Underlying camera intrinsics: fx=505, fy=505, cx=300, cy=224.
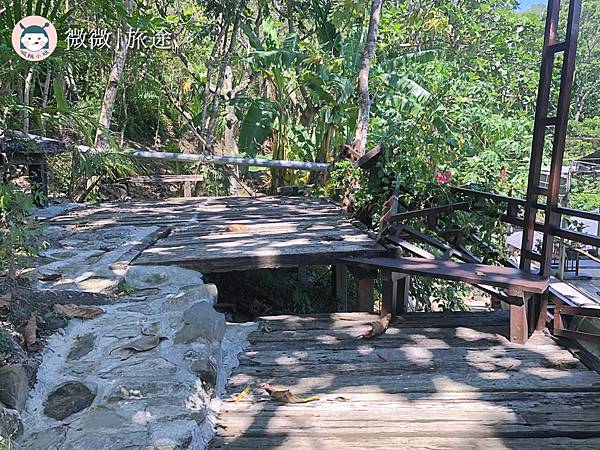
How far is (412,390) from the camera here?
97.2 inches

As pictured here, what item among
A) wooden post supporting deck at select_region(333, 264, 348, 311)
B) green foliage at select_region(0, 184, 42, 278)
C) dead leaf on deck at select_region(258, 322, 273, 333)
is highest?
green foliage at select_region(0, 184, 42, 278)

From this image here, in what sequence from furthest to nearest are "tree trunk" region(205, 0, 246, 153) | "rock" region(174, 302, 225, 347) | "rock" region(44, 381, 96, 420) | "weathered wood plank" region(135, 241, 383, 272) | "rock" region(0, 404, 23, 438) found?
"tree trunk" region(205, 0, 246, 153) → "weathered wood plank" region(135, 241, 383, 272) → "rock" region(174, 302, 225, 347) → "rock" region(44, 381, 96, 420) → "rock" region(0, 404, 23, 438)

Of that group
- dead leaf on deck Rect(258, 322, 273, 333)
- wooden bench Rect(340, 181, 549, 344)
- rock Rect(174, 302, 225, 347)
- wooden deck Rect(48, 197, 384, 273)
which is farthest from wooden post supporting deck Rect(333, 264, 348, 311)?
rock Rect(174, 302, 225, 347)

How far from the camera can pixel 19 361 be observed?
201cm

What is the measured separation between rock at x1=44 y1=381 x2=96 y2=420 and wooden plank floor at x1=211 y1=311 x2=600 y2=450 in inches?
21.7

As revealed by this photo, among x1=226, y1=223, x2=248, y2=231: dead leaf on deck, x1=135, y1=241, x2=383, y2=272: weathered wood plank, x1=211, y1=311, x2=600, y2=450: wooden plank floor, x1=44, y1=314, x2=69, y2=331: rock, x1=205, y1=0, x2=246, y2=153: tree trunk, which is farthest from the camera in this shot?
x1=205, y1=0, x2=246, y2=153: tree trunk

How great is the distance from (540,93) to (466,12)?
9060 mm

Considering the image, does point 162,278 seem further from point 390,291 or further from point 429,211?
point 429,211

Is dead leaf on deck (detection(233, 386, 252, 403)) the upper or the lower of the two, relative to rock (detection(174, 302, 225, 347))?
lower

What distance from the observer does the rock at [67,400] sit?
1.88 metres

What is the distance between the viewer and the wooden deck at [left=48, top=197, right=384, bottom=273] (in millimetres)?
3693

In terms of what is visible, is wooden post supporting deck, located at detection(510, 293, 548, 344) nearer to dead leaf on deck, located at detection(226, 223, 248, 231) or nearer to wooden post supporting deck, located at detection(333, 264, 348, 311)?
wooden post supporting deck, located at detection(333, 264, 348, 311)

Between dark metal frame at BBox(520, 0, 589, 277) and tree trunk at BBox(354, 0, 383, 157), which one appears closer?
dark metal frame at BBox(520, 0, 589, 277)

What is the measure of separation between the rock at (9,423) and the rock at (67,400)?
130 millimetres
